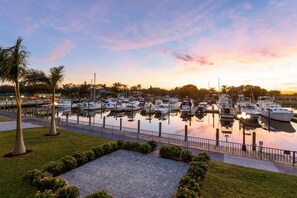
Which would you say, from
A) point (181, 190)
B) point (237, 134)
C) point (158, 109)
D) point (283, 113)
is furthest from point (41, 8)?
point (283, 113)

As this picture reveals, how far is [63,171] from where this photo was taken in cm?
1073

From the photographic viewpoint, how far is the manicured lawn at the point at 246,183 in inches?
337

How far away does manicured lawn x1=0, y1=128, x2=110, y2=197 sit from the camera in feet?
28.2

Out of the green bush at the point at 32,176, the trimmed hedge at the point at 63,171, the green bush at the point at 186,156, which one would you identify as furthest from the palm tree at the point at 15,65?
the green bush at the point at 186,156

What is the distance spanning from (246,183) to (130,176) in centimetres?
605

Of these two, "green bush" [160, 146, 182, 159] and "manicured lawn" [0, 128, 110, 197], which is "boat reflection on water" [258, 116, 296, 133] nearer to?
"green bush" [160, 146, 182, 159]

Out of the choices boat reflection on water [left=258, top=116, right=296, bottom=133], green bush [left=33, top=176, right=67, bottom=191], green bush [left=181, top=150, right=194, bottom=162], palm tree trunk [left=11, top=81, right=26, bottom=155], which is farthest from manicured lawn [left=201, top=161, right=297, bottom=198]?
boat reflection on water [left=258, top=116, right=296, bottom=133]

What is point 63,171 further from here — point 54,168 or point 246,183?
point 246,183

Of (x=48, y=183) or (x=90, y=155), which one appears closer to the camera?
(x=48, y=183)

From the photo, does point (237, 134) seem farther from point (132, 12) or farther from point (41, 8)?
point (41, 8)

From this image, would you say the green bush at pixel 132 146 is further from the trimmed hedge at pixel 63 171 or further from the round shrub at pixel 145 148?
the round shrub at pixel 145 148

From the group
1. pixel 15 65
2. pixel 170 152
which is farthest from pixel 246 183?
pixel 15 65

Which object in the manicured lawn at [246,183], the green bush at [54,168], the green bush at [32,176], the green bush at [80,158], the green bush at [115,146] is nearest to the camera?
the manicured lawn at [246,183]

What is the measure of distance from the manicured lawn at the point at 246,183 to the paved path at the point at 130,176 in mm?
1702
